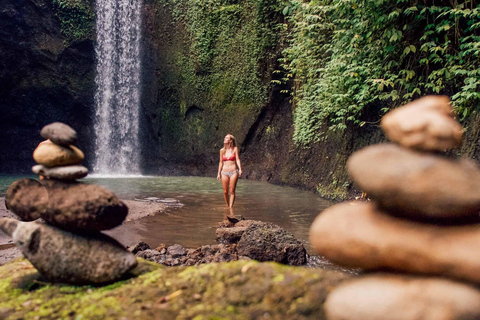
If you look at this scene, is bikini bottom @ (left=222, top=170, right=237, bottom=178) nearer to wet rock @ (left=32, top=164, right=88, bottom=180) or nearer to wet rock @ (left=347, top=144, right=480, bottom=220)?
wet rock @ (left=32, top=164, right=88, bottom=180)

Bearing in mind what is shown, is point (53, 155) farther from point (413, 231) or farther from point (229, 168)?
point (229, 168)

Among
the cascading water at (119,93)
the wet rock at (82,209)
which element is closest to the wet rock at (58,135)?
the wet rock at (82,209)

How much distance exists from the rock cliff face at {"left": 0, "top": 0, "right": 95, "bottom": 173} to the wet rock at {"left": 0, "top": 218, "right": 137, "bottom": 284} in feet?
70.4

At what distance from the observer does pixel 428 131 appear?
7.00 ft

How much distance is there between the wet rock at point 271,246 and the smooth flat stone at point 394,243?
10.3 ft

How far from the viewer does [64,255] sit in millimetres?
2900

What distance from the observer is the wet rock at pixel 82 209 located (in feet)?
9.59

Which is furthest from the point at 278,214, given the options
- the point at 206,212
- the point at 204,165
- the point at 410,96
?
the point at 204,165

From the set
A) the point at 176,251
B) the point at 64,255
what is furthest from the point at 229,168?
the point at 64,255

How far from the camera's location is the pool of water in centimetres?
677

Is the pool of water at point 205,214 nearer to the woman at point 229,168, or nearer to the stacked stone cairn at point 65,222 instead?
the woman at point 229,168

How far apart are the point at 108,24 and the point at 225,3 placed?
723 centimetres

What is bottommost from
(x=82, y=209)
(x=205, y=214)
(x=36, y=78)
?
(x=205, y=214)

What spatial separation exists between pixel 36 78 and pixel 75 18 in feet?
13.1
